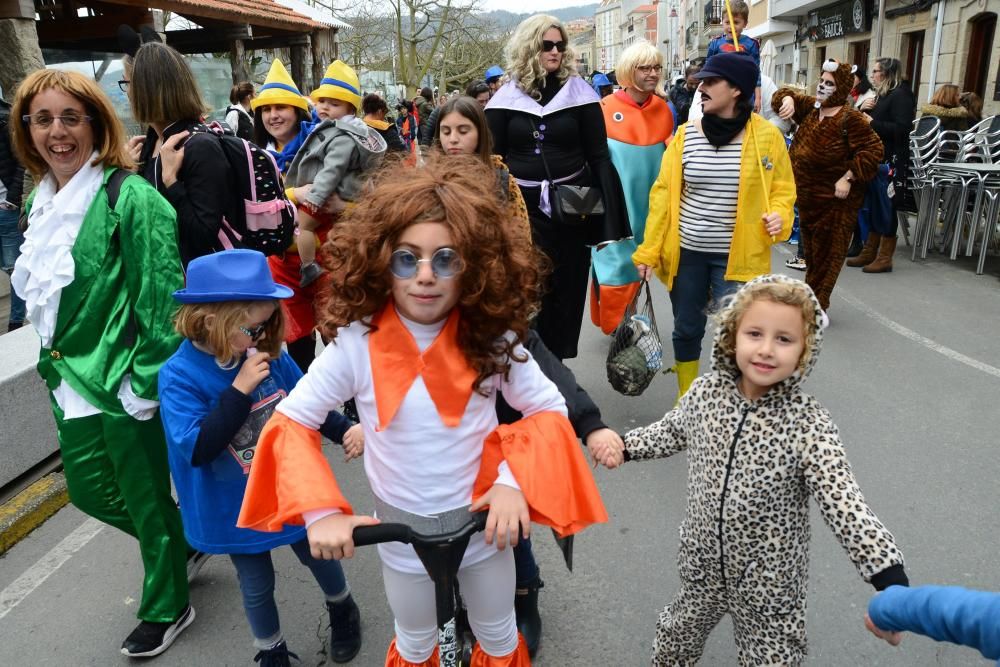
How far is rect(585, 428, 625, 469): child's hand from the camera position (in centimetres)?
189

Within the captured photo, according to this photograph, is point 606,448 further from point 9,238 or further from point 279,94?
point 9,238

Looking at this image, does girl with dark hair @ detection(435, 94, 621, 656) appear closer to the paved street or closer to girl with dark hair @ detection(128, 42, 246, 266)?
the paved street

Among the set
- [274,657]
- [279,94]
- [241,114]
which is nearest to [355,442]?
[274,657]

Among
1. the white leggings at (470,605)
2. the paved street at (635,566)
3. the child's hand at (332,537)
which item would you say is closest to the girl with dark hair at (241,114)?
the paved street at (635,566)

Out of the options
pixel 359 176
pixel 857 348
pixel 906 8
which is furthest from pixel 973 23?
pixel 359 176

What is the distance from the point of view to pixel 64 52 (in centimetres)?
1234

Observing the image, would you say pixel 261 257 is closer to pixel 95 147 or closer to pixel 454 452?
pixel 95 147

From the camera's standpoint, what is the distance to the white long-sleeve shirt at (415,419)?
178cm

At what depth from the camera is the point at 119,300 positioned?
253 cm

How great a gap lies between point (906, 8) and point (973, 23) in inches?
129

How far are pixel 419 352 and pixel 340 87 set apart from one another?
3.48 metres

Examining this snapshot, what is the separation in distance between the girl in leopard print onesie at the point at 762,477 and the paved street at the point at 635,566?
0.64 metres

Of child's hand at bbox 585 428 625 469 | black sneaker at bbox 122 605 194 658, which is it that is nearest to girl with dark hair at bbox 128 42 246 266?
black sneaker at bbox 122 605 194 658

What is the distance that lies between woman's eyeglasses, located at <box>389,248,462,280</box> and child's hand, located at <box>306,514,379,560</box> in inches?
21.8
